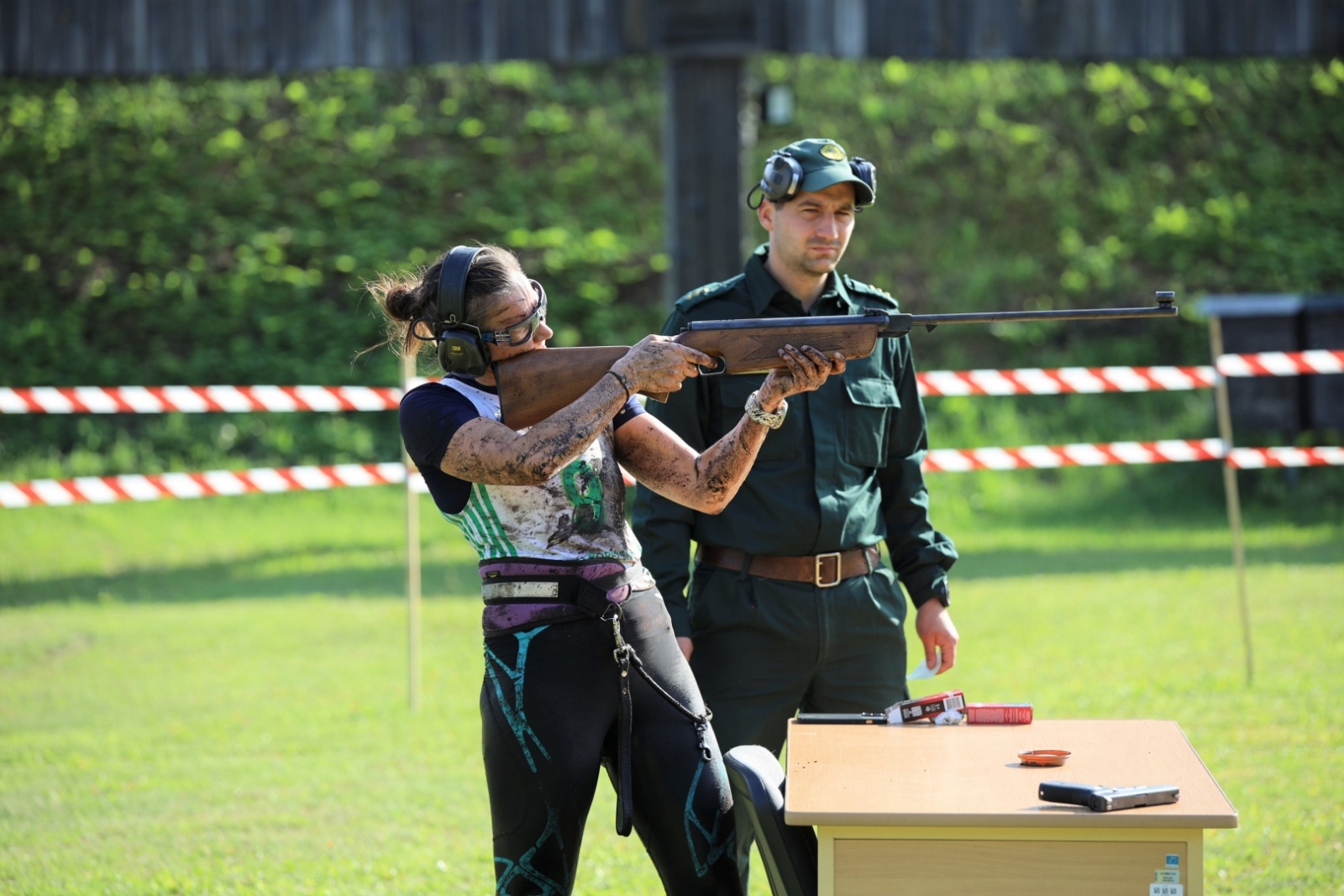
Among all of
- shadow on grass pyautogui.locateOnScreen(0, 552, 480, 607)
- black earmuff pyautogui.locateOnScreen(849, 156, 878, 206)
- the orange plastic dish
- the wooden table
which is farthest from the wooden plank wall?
the wooden table

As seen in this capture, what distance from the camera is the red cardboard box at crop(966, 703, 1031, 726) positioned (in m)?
3.18

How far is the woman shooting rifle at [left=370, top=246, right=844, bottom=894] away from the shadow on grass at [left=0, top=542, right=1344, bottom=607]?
20.5 ft

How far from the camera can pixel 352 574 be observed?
9875mm

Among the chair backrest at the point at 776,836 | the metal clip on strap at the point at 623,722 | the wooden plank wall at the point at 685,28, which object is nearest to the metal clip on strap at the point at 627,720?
the metal clip on strap at the point at 623,722

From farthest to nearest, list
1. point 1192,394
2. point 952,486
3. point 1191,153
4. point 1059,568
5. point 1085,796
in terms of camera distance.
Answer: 1. point 1191,153
2. point 1192,394
3. point 952,486
4. point 1059,568
5. point 1085,796

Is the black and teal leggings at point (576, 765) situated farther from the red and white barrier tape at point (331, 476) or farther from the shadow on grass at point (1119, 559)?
the shadow on grass at point (1119, 559)

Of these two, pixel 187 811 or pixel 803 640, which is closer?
pixel 803 640

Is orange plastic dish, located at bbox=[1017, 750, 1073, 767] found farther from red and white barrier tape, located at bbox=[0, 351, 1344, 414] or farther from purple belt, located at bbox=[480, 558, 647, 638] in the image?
red and white barrier tape, located at bbox=[0, 351, 1344, 414]

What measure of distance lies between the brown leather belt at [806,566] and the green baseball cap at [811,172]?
98 cm

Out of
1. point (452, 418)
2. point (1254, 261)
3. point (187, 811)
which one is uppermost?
point (1254, 261)

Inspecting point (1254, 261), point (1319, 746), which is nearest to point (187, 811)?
point (1319, 746)

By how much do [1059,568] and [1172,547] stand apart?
1.12m

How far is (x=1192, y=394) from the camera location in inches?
468

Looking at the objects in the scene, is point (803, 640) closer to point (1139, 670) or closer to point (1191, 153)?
point (1139, 670)
